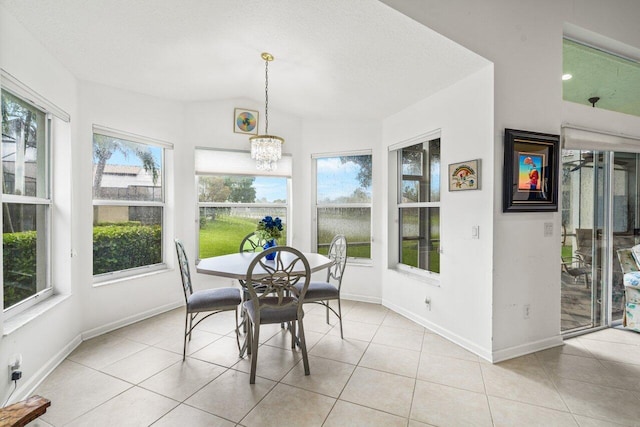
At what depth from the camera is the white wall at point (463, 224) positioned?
2.50 metres

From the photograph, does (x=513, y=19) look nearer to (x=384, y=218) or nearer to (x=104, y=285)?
(x=384, y=218)

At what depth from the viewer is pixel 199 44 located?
2.55m

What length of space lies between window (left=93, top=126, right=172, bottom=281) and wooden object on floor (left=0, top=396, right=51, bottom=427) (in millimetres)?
1849

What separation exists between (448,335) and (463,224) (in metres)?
1.11

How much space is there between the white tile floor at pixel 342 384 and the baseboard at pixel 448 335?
0.07m

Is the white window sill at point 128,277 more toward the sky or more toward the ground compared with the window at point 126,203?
more toward the ground

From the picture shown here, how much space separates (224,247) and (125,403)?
2.30 metres

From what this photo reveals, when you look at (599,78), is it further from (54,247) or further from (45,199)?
(54,247)

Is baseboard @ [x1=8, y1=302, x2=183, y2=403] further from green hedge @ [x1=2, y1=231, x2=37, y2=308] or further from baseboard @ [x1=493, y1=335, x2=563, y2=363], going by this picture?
baseboard @ [x1=493, y1=335, x2=563, y2=363]

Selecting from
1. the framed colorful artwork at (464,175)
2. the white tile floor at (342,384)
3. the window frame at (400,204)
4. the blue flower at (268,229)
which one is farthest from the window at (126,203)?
the framed colorful artwork at (464,175)

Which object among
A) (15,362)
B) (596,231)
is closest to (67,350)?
(15,362)

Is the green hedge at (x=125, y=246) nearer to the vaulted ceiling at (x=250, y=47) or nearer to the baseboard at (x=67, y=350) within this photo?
the baseboard at (x=67, y=350)

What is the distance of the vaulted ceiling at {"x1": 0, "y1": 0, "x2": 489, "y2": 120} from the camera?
204 cm

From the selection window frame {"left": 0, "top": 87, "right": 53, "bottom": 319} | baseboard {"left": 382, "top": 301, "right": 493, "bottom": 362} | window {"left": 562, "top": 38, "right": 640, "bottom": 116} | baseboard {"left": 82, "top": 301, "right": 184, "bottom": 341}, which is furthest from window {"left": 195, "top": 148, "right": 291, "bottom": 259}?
window {"left": 562, "top": 38, "right": 640, "bottom": 116}
